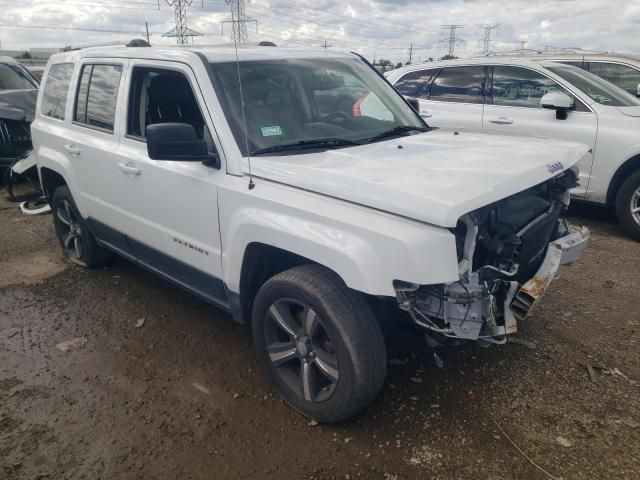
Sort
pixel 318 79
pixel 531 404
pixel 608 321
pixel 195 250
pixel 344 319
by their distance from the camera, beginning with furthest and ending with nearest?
1. pixel 608 321
2. pixel 318 79
3. pixel 195 250
4. pixel 531 404
5. pixel 344 319

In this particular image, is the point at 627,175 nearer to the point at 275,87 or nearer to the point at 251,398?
the point at 275,87

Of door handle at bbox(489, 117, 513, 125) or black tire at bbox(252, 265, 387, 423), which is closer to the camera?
black tire at bbox(252, 265, 387, 423)

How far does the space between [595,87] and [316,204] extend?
16.5ft

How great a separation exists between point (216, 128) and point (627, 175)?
4.68 meters

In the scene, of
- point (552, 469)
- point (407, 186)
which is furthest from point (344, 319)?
point (552, 469)

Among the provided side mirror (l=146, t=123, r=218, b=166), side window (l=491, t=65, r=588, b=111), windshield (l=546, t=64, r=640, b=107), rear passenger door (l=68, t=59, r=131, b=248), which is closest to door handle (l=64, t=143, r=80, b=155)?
A: rear passenger door (l=68, t=59, r=131, b=248)

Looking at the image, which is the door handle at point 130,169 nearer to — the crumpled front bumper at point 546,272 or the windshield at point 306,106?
the windshield at point 306,106

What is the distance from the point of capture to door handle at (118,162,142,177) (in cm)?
360

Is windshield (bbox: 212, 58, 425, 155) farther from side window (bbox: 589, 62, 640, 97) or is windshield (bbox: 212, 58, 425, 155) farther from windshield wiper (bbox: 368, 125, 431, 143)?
side window (bbox: 589, 62, 640, 97)

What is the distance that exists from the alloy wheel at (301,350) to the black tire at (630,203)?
168 inches

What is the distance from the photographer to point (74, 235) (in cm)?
504

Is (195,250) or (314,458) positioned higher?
(195,250)

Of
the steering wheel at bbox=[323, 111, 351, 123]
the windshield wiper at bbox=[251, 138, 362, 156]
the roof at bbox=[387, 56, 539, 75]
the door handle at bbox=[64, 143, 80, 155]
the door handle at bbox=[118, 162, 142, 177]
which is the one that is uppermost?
the roof at bbox=[387, 56, 539, 75]

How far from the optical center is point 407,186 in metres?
2.41
